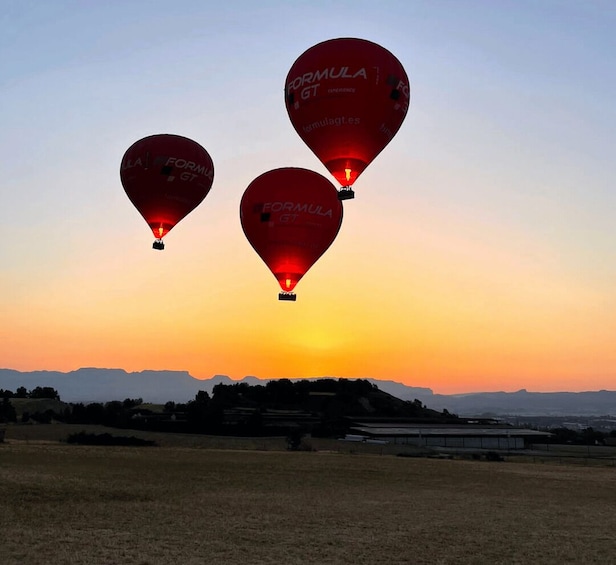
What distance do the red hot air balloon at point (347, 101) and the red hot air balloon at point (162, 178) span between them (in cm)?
1039

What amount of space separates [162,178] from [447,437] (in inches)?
2506

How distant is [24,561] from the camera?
Result: 56.2ft

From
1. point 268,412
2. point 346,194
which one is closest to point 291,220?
point 346,194

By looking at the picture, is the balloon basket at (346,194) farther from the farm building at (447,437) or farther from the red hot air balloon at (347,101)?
the farm building at (447,437)

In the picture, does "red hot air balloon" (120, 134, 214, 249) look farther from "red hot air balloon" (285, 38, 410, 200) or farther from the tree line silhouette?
the tree line silhouette

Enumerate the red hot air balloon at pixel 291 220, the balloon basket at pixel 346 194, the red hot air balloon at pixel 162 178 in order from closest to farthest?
the balloon basket at pixel 346 194, the red hot air balloon at pixel 291 220, the red hot air balloon at pixel 162 178

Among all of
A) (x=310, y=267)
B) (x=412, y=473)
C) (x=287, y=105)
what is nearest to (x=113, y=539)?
(x=310, y=267)

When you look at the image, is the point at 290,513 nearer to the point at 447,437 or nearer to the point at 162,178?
the point at 162,178

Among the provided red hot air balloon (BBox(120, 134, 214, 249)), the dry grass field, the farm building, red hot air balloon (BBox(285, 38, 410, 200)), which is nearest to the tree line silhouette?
the farm building

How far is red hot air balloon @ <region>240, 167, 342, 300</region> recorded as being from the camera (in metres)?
31.8

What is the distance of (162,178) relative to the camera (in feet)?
120

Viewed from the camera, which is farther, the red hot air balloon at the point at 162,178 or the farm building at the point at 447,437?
the farm building at the point at 447,437

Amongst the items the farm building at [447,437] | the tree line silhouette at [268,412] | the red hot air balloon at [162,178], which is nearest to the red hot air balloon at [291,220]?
the red hot air balloon at [162,178]

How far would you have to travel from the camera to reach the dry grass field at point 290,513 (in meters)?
19.1
